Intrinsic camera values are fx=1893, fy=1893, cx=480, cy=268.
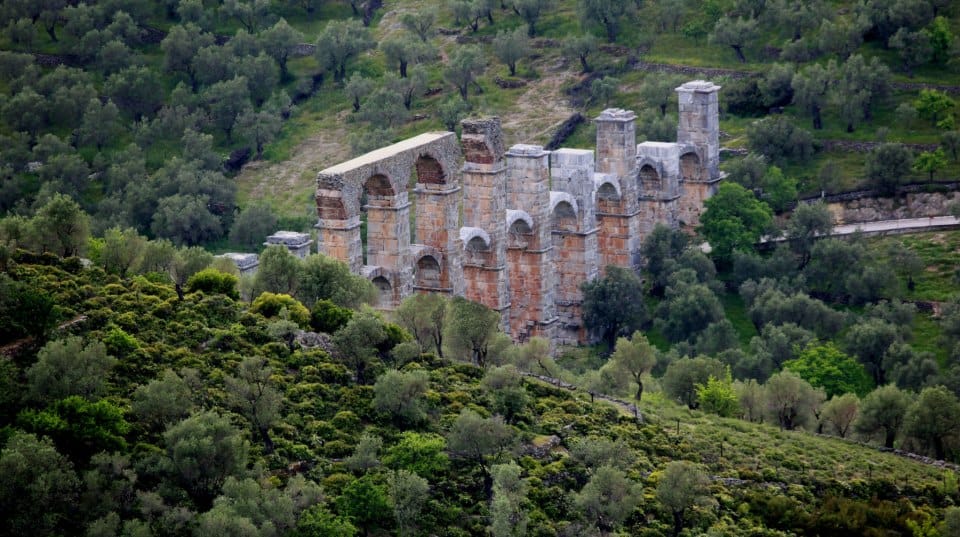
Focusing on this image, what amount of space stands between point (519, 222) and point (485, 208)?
3.90 m

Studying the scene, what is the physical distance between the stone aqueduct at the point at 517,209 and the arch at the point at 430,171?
0.07 m

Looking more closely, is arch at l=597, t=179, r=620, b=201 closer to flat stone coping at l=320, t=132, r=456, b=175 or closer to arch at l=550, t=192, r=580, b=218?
arch at l=550, t=192, r=580, b=218

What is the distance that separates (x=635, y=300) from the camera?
343 feet

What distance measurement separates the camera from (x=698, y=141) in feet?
382

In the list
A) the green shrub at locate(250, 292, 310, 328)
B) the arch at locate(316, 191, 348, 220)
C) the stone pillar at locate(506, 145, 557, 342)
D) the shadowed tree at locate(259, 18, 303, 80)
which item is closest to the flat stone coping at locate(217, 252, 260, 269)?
the arch at locate(316, 191, 348, 220)

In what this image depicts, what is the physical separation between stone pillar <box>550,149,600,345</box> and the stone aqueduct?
8 centimetres

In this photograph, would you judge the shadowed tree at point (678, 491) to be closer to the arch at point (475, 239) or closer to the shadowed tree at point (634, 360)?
the shadowed tree at point (634, 360)

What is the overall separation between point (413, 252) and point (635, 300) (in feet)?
49.7

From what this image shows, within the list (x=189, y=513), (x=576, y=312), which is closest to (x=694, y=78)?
(x=576, y=312)

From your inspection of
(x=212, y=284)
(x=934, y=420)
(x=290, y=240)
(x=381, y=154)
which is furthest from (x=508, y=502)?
(x=290, y=240)

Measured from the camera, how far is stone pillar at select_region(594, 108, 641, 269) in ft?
359

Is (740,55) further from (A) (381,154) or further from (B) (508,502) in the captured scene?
(B) (508,502)

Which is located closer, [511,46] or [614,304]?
[614,304]

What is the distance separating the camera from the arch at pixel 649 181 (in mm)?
113125
